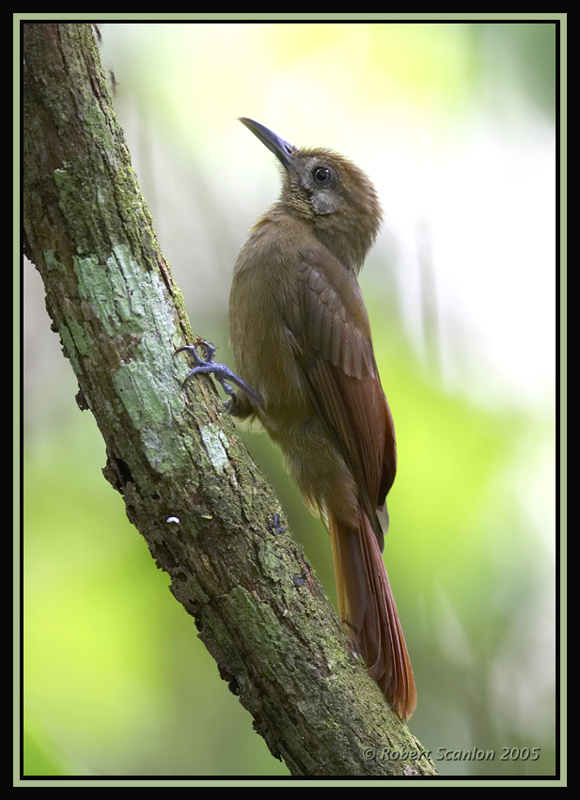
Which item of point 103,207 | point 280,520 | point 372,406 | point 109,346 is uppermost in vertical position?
point 103,207

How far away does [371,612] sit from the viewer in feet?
8.20

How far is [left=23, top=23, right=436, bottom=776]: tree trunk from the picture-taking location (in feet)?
5.92

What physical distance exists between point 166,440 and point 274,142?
2036mm

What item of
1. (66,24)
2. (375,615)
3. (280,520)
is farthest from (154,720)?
(66,24)

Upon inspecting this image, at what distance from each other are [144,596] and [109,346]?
1.88m

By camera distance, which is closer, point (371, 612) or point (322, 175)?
point (371, 612)

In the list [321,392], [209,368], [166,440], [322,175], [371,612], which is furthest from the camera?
[322,175]

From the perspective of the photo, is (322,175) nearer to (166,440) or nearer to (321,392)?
(321,392)

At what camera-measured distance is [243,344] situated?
2750mm

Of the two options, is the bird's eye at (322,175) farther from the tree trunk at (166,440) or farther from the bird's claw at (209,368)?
the tree trunk at (166,440)

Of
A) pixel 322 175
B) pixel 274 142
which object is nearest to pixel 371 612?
pixel 322 175

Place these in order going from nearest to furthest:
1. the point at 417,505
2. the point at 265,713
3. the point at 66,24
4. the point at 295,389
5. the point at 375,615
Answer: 1. the point at 66,24
2. the point at 265,713
3. the point at 375,615
4. the point at 295,389
5. the point at 417,505

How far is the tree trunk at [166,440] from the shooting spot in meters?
1.81
